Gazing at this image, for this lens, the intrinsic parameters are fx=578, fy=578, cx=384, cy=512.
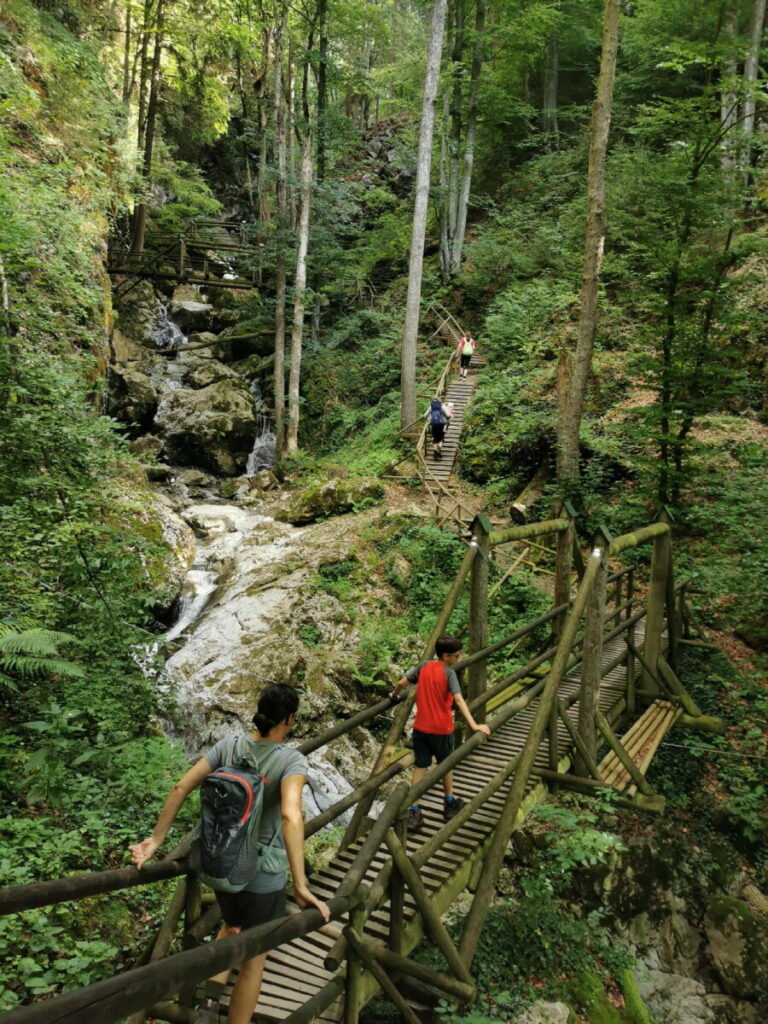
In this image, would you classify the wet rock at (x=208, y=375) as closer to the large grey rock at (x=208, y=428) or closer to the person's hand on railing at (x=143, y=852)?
the large grey rock at (x=208, y=428)

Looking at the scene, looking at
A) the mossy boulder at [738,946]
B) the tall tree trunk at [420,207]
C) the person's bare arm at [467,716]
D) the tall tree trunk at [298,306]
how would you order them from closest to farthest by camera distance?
the person's bare arm at [467,716], the mossy boulder at [738,946], the tall tree trunk at [420,207], the tall tree trunk at [298,306]

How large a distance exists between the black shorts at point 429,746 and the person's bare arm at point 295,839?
2.15 m

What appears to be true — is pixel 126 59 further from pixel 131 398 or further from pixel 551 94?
pixel 551 94

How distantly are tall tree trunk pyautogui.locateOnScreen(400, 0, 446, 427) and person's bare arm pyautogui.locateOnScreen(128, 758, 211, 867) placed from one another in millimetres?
15684

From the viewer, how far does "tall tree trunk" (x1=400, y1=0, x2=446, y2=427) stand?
16.4m

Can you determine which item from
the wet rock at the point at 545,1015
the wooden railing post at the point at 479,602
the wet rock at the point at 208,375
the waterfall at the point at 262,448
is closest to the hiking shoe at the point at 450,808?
the wooden railing post at the point at 479,602

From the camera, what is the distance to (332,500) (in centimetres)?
1485

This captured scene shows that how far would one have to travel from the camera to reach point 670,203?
31.0 ft

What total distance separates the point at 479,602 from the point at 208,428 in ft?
54.6

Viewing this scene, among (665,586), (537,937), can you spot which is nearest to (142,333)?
(665,586)

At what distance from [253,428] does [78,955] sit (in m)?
19.1

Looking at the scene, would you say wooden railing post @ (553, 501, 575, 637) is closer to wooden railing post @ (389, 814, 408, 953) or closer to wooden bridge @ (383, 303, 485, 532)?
wooden railing post @ (389, 814, 408, 953)

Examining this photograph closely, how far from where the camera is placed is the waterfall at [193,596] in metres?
11.6

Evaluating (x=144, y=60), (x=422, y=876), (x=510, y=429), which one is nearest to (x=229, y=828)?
(x=422, y=876)
